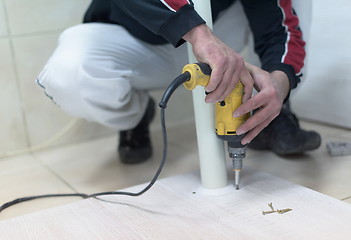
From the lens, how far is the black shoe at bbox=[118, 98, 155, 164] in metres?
1.25

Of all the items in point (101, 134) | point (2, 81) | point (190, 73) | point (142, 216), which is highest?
point (190, 73)

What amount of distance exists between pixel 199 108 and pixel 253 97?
13 cm

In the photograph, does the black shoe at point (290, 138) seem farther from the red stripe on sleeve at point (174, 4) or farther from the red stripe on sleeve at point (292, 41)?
the red stripe on sleeve at point (174, 4)

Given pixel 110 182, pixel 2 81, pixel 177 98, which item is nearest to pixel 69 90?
pixel 110 182

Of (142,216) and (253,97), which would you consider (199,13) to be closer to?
(253,97)

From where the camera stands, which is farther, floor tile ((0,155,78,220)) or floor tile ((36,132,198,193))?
floor tile ((36,132,198,193))

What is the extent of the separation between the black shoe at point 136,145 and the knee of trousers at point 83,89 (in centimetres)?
14

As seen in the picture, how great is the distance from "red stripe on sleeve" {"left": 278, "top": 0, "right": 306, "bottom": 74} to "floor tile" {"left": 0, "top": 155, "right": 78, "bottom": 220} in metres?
0.58

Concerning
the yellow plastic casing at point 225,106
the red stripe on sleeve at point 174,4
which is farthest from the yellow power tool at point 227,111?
the red stripe on sleeve at point 174,4

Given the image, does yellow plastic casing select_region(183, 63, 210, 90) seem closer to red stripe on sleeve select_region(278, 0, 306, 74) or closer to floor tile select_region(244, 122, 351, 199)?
red stripe on sleeve select_region(278, 0, 306, 74)

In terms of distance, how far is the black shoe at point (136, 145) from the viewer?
1.25 metres

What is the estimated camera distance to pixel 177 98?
66.6 inches

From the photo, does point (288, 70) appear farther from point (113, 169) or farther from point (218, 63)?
point (113, 169)

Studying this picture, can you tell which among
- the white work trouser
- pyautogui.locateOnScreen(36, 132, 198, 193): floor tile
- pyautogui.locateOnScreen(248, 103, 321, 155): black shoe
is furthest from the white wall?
pyautogui.locateOnScreen(36, 132, 198, 193): floor tile
